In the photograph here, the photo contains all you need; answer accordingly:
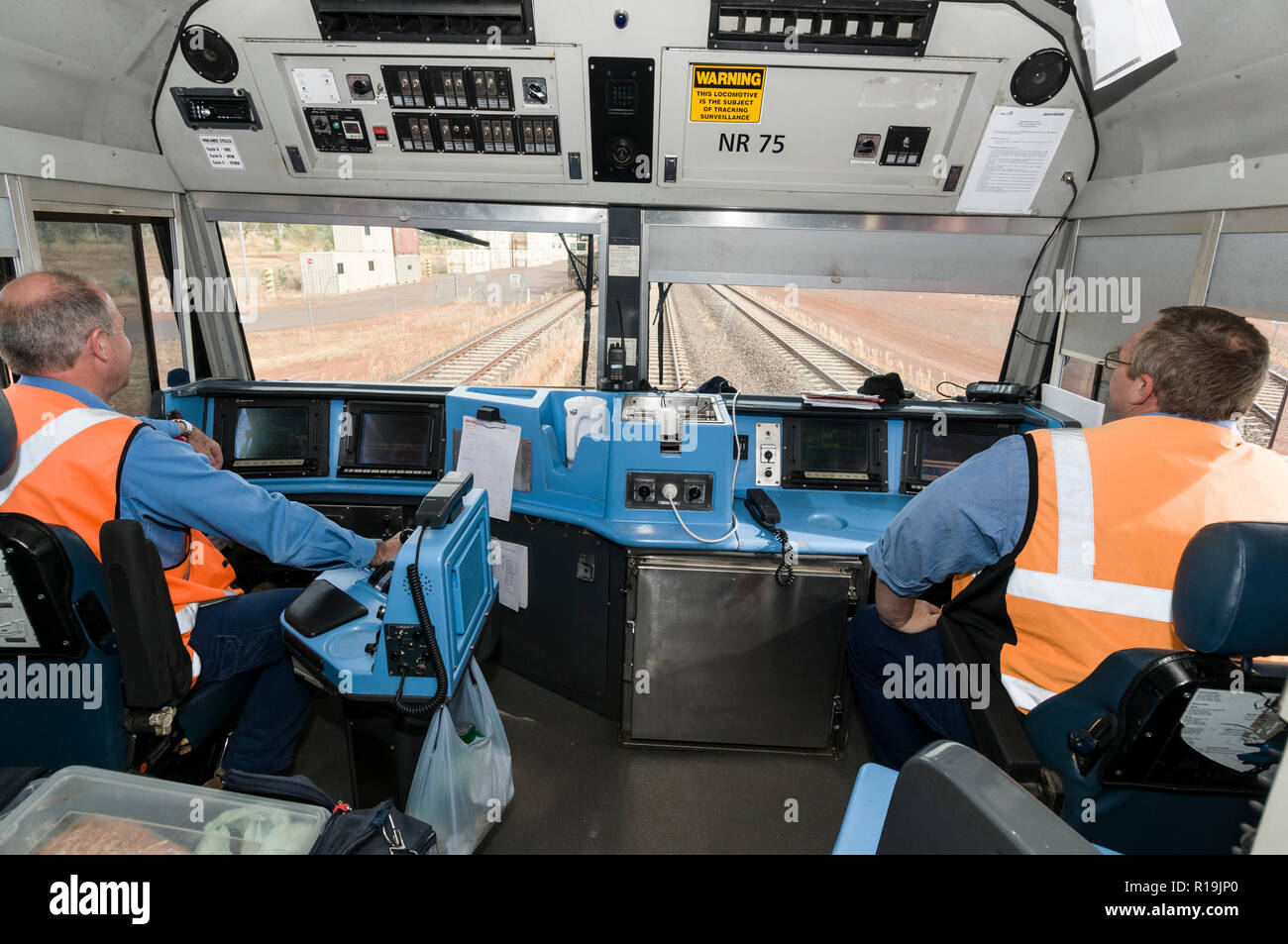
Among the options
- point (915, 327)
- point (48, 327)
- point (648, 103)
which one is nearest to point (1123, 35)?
point (915, 327)

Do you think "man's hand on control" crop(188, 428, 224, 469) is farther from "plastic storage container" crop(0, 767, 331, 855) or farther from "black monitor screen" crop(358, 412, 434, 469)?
"plastic storage container" crop(0, 767, 331, 855)

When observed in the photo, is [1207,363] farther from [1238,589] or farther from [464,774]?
[464,774]

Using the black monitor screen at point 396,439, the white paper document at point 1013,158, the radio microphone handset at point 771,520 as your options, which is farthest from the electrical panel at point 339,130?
the white paper document at point 1013,158

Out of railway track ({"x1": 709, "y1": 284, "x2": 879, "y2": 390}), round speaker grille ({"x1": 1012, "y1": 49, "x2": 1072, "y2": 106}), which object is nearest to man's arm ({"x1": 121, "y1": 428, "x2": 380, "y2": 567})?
railway track ({"x1": 709, "y1": 284, "x2": 879, "y2": 390})

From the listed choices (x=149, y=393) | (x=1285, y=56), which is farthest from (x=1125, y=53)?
(x=149, y=393)

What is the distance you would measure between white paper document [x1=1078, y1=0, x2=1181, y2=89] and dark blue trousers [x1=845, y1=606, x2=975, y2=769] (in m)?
1.94

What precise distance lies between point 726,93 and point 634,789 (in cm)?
257

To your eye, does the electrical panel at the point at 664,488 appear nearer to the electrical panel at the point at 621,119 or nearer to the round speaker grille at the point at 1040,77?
the electrical panel at the point at 621,119

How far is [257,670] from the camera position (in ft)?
6.44

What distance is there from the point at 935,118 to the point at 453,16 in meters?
1.80

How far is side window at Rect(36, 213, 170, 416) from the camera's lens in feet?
7.54

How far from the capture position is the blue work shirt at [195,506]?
1.61 m
